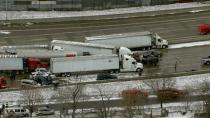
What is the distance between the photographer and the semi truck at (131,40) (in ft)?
189

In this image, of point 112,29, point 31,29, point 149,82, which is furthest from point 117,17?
point 149,82

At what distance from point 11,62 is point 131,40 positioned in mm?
9052

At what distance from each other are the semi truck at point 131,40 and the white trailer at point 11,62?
5945 mm

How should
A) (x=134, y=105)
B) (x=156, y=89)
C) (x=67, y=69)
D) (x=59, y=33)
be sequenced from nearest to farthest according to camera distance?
(x=134, y=105) → (x=156, y=89) → (x=67, y=69) → (x=59, y=33)

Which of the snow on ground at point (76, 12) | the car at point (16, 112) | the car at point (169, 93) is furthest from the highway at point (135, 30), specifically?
the car at point (16, 112)

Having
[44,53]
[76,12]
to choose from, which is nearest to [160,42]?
[44,53]

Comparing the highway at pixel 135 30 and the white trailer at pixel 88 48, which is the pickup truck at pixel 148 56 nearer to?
the highway at pixel 135 30

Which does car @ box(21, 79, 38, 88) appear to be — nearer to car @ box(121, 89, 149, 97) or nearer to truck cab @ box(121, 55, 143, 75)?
truck cab @ box(121, 55, 143, 75)

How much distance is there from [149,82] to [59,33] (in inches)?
518

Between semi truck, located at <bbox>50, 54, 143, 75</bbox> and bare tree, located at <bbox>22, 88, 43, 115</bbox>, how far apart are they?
385 centimetres

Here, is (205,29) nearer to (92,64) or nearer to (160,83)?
(92,64)

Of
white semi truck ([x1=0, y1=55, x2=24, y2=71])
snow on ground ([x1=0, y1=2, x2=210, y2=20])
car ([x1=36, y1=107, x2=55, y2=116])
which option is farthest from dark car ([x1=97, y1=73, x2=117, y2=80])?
snow on ground ([x1=0, y1=2, x2=210, y2=20])

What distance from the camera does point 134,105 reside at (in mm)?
46156

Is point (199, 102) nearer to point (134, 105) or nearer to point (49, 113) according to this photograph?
point (134, 105)
